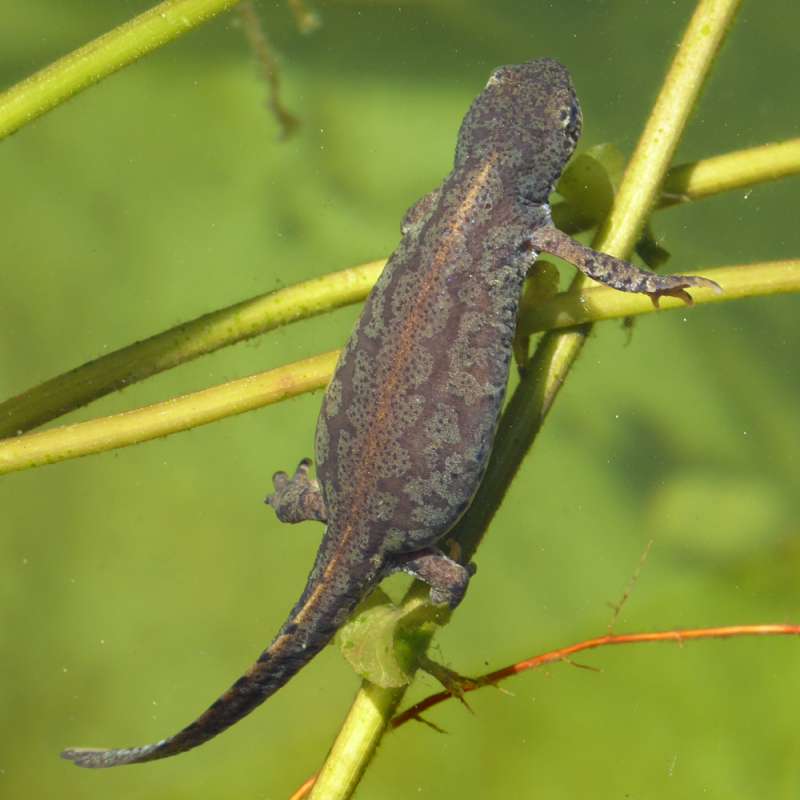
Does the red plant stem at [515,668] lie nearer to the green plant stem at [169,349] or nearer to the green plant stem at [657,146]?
the green plant stem at [657,146]

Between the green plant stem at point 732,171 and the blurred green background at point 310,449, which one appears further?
the blurred green background at point 310,449

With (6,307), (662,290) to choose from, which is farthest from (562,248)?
(6,307)

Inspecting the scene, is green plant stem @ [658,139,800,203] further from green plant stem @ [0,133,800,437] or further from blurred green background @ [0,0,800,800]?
blurred green background @ [0,0,800,800]

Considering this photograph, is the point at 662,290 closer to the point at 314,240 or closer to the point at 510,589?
the point at 510,589

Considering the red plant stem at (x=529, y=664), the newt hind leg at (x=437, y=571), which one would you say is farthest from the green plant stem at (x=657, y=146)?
the red plant stem at (x=529, y=664)

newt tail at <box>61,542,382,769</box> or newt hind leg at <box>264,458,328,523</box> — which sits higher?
newt hind leg at <box>264,458,328,523</box>

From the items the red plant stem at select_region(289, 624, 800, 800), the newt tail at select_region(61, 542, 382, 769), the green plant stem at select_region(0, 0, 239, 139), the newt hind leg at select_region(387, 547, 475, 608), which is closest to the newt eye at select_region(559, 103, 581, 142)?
the green plant stem at select_region(0, 0, 239, 139)
